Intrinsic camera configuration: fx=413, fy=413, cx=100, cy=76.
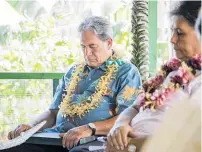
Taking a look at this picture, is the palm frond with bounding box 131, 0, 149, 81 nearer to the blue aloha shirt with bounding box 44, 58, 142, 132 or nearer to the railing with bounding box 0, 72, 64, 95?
the blue aloha shirt with bounding box 44, 58, 142, 132

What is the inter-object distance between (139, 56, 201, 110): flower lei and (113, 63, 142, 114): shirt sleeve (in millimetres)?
723

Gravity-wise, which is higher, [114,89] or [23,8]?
[23,8]

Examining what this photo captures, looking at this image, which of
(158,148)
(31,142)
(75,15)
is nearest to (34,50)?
(75,15)

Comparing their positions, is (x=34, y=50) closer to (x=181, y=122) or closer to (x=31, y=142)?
(x=31, y=142)

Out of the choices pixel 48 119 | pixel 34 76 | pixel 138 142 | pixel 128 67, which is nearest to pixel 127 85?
pixel 128 67

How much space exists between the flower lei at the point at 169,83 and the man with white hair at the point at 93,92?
29.5 inches

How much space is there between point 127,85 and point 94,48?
0.34m

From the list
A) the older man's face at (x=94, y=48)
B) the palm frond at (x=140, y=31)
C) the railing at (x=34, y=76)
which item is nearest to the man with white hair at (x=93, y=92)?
the older man's face at (x=94, y=48)

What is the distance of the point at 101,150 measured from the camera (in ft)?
6.82

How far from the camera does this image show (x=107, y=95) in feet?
8.24

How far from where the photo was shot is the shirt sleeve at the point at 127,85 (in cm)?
242

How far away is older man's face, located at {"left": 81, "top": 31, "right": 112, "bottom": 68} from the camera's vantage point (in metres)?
2.60

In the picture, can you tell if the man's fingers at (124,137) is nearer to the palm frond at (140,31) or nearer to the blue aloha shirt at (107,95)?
the blue aloha shirt at (107,95)

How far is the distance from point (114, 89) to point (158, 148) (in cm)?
115
